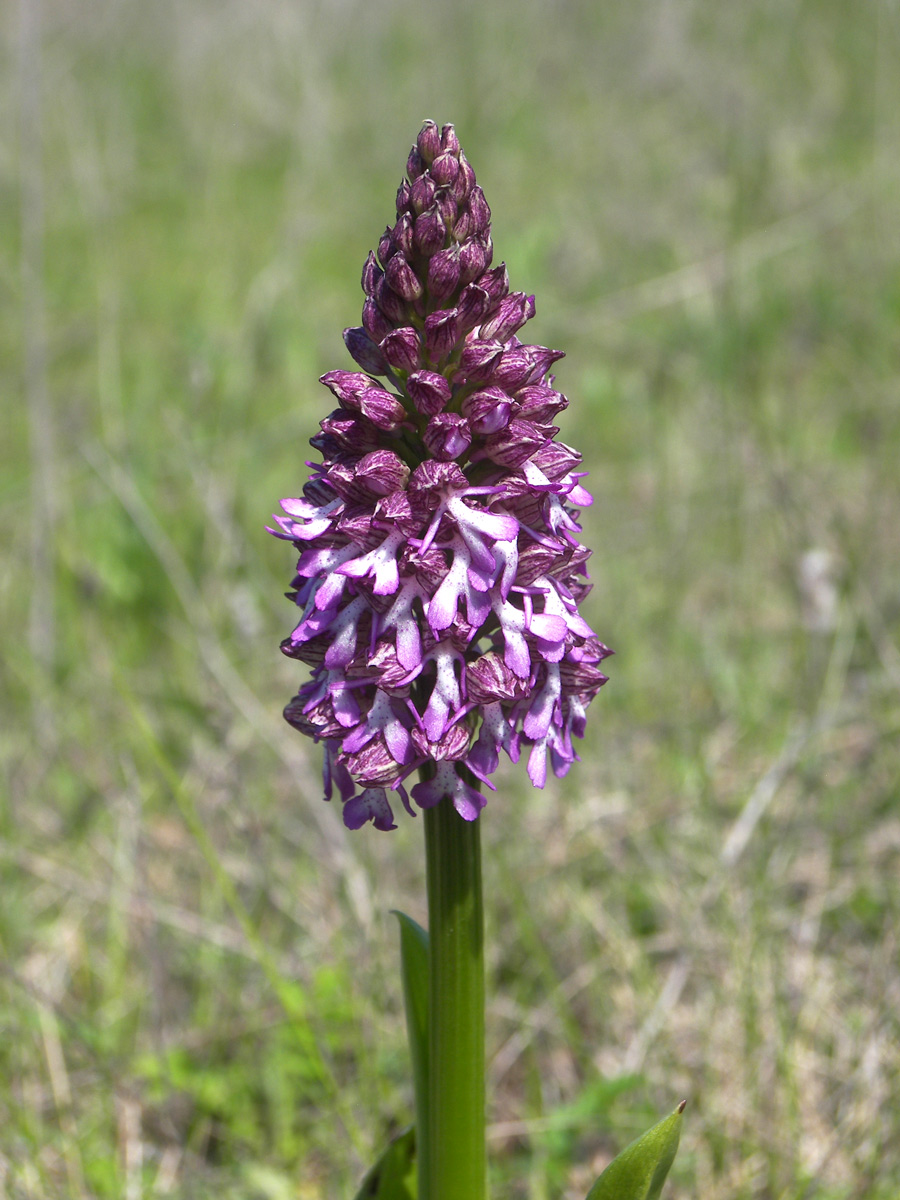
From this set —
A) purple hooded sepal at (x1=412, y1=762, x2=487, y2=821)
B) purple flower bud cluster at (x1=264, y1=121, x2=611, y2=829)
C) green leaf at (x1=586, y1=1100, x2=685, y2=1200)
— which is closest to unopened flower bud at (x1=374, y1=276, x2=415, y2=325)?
purple flower bud cluster at (x1=264, y1=121, x2=611, y2=829)

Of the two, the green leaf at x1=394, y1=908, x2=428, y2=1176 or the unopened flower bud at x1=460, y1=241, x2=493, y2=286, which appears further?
the green leaf at x1=394, y1=908, x2=428, y2=1176

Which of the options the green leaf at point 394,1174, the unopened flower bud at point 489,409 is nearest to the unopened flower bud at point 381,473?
the unopened flower bud at point 489,409

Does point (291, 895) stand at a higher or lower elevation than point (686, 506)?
lower

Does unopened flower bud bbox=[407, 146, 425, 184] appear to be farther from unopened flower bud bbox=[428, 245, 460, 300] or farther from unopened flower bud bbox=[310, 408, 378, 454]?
unopened flower bud bbox=[310, 408, 378, 454]

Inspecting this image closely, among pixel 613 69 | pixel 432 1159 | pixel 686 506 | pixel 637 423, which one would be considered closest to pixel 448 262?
pixel 432 1159

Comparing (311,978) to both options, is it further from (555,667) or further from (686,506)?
(686,506)

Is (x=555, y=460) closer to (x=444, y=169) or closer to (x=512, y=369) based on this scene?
(x=512, y=369)

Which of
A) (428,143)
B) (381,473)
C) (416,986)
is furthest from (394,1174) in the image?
(428,143)
